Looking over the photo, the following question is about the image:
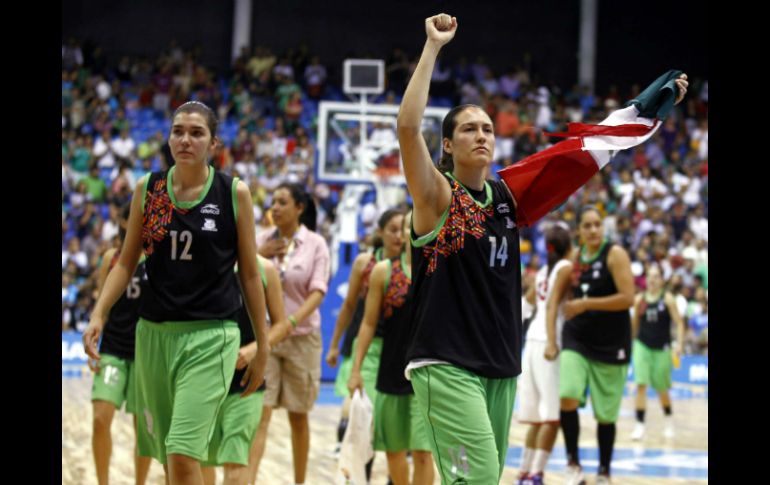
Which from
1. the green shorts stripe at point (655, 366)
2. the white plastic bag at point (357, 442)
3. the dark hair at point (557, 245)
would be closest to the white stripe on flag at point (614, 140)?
the white plastic bag at point (357, 442)

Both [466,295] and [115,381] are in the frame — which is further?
[115,381]

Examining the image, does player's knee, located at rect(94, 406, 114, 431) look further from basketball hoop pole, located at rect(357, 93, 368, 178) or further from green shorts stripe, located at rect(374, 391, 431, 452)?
basketball hoop pole, located at rect(357, 93, 368, 178)

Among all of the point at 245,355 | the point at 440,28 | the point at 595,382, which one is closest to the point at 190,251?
the point at 245,355

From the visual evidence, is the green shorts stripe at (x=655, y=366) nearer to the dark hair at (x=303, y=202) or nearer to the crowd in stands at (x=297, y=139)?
the crowd in stands at (x=297, y=139)

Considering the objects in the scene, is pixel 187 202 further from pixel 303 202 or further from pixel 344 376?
pixel 344 376

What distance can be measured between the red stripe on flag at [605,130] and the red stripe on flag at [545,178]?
0.11m

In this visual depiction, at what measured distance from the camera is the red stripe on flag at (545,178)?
4887 millimetres

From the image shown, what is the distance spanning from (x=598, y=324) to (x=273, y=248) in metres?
2.78

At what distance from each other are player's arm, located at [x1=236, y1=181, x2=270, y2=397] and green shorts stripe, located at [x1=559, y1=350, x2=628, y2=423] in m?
3.72

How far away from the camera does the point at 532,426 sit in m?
8.63

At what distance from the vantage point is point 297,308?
7.83 meters

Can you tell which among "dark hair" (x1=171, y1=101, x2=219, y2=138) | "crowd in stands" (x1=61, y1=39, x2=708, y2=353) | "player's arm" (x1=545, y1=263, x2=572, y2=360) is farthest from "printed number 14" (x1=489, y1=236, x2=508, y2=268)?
"crowd in stands" (x1=61, y1=39, x2=708, y2=353)

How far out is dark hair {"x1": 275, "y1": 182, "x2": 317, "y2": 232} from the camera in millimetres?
7871

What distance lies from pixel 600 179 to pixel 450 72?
19.4 ft
